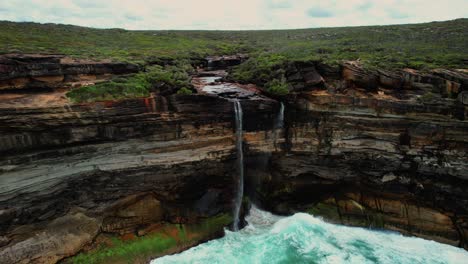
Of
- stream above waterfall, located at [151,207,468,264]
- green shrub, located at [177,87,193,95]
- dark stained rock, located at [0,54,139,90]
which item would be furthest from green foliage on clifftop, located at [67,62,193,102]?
stream above waterfall, located at [151,207,468,264]

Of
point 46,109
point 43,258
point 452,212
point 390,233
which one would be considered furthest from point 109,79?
point 452,212

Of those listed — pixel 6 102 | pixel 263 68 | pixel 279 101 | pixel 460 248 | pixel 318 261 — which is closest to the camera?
pixel 6 102

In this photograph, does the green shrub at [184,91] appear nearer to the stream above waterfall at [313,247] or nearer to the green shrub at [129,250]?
the green shrub at [129,250]

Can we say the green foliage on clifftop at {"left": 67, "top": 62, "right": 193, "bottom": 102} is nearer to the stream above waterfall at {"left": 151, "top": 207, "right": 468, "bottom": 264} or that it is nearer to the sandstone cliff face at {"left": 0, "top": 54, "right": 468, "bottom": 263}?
the sandstone cliff face at {"left": 0, "top": 54, "right": 468, "bottom": 263}

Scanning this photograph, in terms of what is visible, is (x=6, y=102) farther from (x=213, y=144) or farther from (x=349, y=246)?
(x=349, y=246)

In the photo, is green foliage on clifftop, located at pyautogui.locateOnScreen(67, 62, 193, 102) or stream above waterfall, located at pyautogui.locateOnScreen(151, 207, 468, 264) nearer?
green foliage on clifftop, located at pyautogui.locateOnScreen(67, 62, 193, 102)

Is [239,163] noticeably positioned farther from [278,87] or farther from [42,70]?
[42,70]

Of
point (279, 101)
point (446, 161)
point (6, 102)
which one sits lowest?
point (446, 161)
